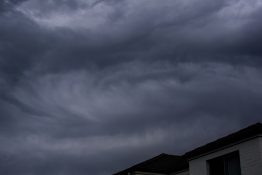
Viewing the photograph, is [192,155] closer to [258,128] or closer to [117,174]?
[258,128]

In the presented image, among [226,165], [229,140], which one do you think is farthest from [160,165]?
[229,140]

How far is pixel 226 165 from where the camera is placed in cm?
1744

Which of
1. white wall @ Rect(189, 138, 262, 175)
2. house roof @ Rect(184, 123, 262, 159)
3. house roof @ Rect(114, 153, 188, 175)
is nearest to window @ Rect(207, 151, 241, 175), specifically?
white wall @ Rect(189, 138, 262, 175)

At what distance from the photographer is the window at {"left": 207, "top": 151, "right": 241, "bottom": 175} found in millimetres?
16938

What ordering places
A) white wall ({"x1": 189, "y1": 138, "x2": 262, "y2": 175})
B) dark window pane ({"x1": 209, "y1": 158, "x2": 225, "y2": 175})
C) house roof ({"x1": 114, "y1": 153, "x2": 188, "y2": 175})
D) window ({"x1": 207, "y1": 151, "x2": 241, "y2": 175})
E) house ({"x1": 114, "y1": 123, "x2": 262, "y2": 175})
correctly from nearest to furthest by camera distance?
white wall ({"x1": 189, "y1": 138, "x2": 262, "y2": 175}) → house ({"x1": 114, "y1": 123, "x2": 262, "y2": 175}) → window ({"x1": 207, "y1": 151, "x2": 241, "y2": 175}) → dark window pane ({"x1": 209, "y1": 158, "x2": 225, "y2": 175}) → house roof ({"x1": 114, "y1": 153, "x2": 188, "y2": 175})

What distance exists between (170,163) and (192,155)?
771 cm

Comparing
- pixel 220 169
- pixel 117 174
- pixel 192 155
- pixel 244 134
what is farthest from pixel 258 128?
pixel 117 174

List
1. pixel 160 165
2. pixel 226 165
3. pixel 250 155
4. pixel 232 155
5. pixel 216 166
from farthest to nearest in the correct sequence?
pixel 160 165
pixel 216 166
pixel 226 165
pixel 232 155
pixel 250 155

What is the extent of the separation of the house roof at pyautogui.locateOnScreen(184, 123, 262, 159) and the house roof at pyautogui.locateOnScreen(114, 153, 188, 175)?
3.40 metres

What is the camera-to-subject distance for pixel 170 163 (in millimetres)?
26625

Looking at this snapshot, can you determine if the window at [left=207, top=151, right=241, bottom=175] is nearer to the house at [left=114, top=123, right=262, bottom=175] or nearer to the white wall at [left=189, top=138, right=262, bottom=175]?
the house at [left=114, top=123, right=262, bottom=175]

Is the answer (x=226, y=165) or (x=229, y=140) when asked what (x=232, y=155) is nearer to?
(x=226, y=165)

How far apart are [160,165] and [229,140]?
32.4 feet

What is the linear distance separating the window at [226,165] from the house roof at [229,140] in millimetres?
526
